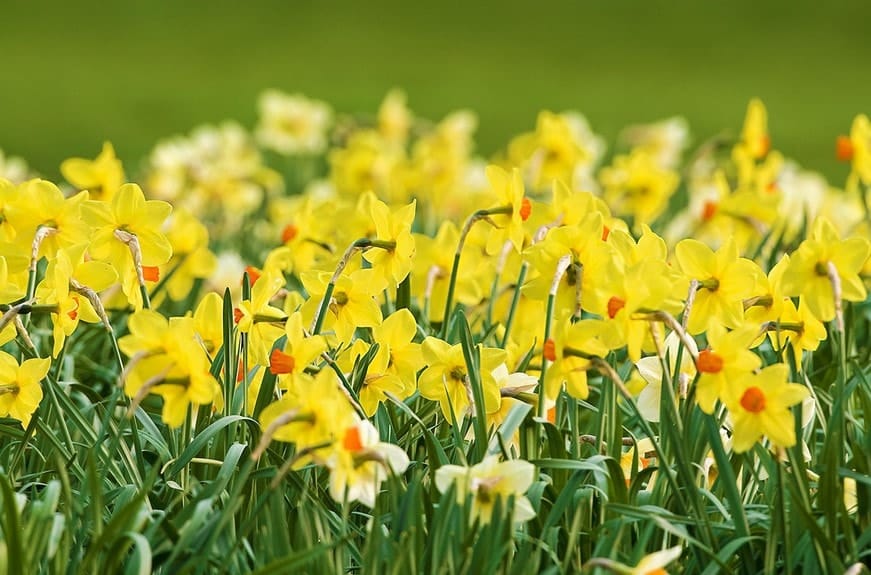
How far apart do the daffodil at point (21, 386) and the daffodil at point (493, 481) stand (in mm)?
621

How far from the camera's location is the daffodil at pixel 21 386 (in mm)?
1716

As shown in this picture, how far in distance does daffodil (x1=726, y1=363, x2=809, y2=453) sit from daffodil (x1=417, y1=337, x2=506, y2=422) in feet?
1.18

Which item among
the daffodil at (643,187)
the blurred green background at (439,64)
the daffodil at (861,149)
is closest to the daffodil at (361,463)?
the daffodil at (861,149)

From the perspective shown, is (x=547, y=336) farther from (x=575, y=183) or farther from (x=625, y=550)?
(x=575, y=183)

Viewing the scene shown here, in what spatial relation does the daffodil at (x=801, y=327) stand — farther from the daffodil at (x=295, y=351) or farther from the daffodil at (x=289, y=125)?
the daffodil at (x=289, y=125)

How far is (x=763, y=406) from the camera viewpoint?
1479mm

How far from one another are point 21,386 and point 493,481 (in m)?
0.72

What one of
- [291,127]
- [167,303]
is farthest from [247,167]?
[167,303]

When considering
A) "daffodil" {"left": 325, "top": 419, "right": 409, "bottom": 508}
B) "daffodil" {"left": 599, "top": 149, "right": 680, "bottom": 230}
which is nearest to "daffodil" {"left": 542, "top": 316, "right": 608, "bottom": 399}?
"daffodil" {"left": 325, "top": 419, "right": 409, "bottom": 508}

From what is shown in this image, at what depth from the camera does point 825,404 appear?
2.22m

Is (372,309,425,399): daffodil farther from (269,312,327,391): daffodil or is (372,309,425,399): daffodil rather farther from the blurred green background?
the blurred green background

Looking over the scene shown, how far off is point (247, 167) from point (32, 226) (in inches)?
132

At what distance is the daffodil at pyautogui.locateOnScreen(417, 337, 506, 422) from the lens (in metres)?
1.72

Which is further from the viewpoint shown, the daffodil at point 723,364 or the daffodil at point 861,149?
the daffodil at point 861,149
